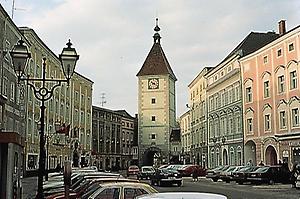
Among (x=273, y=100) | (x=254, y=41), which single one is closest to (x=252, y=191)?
(x=273, y=100)

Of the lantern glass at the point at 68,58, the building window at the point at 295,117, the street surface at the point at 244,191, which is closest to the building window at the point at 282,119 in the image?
the building window at the point at 295,117

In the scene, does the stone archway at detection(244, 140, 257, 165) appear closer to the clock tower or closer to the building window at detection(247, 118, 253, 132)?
the building window at detection(247, 118, 253, 132)

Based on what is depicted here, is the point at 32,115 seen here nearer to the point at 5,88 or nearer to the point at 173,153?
the point at 5,88

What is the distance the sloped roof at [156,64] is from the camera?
111875mm

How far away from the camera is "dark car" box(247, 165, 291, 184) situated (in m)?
41.5

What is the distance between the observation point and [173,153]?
375 feet

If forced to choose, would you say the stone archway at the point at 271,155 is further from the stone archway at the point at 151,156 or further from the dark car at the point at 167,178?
the stone archway at the point at 151,156

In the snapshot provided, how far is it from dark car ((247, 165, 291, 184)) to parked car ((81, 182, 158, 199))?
2915 centimetres

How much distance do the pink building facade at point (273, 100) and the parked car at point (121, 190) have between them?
3492cm

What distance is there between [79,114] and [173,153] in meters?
40.0

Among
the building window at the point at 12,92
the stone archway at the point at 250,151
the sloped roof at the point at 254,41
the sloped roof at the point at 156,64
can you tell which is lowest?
the stone archway at the point at 250,151

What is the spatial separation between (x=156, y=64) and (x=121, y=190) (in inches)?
3947

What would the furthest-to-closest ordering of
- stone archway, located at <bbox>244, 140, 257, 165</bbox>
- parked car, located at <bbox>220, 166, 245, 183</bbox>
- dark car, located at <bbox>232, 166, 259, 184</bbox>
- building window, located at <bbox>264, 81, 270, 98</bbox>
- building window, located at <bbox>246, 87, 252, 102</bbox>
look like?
1. building window, located at <bbox>246, 87, 252, 102</bbox>
2. stone archway, located at <bbox>244, 140, 257, 165</bbox>
3. building window, located at <bbox>264, 81, 270, 98</bbox>
4. parked car, located at <bbox>220, 166, 245, 183</bbox>
5. dark car, located at <bbox>232, 166, 259, 184</bbox>

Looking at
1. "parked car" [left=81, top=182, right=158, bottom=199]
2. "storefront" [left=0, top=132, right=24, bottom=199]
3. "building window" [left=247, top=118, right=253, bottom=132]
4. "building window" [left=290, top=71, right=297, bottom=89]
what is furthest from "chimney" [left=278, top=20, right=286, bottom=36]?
"parked car" [left=81, top=182, right=158, bottom=199]
